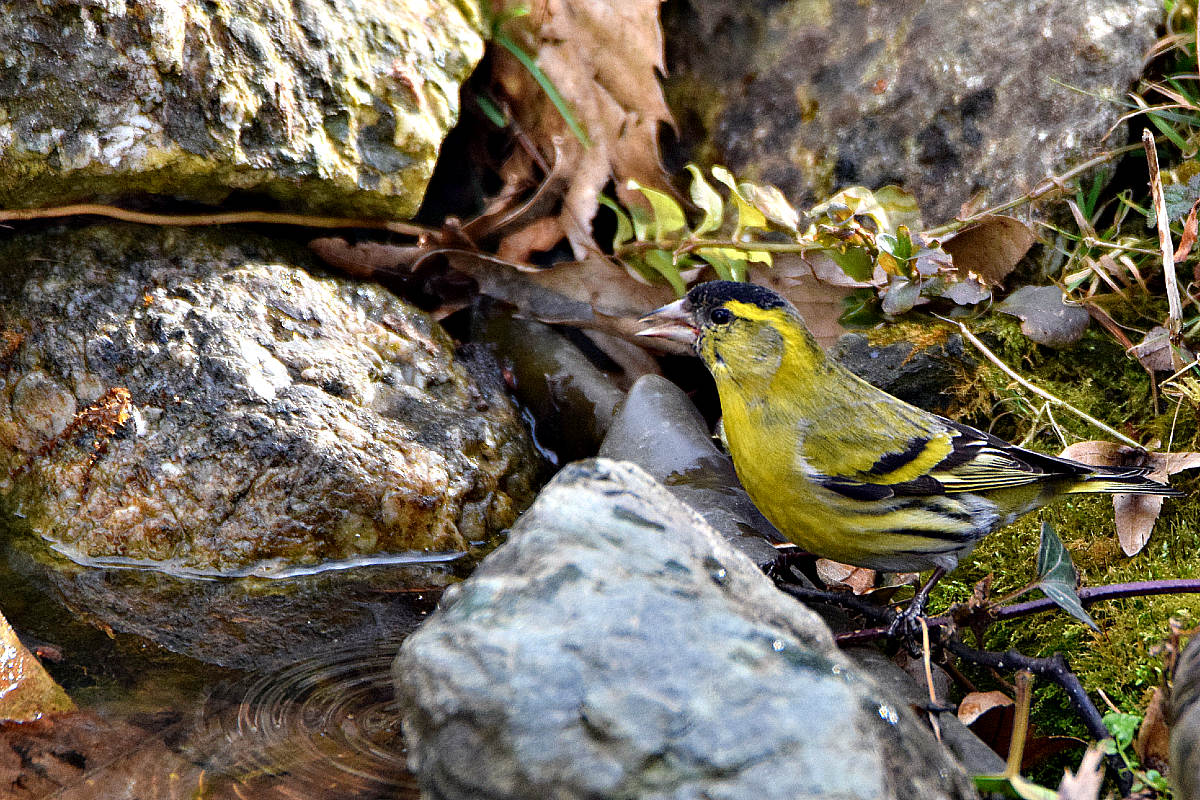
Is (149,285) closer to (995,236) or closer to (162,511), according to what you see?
(162,511)

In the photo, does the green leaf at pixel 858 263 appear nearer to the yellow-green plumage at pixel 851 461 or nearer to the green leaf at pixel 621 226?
the yellow-green plumage at pixel 851 461

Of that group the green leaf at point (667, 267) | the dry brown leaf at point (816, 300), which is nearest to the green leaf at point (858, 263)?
the dry brown leaf at point (816, 300)

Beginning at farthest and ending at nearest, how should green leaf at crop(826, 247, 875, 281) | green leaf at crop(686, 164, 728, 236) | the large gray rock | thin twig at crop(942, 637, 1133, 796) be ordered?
green leaf at crop(686, 164, 728, 236), green leaf at crop(826, 247, 875, 281), thin twig at crop(942, 637, 1133, 796), the large gray rock

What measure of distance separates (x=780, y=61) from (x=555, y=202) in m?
1.23

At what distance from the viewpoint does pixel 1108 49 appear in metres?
4.24

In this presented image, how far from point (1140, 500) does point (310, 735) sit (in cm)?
259

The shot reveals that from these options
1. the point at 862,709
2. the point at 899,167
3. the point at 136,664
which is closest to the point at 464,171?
the point at 899,167

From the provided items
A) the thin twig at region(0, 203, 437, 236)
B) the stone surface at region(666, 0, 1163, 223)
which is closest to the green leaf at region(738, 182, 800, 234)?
the stone surface at region(666, 0, 1163, 223)

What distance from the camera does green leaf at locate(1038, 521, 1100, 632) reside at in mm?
2692

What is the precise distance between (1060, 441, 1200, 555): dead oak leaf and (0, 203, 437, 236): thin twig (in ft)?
8.89

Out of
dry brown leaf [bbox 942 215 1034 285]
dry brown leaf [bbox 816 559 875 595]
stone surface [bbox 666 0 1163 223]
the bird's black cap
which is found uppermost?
stone surface [bbox 666 0 1163 223]

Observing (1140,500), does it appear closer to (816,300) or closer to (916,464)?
(916,464)

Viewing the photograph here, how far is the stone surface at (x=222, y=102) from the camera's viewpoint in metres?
3.51

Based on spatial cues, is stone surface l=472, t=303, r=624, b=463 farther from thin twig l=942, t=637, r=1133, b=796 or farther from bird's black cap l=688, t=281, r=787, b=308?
thin twig l=942, t=637, r=1133, b=796
